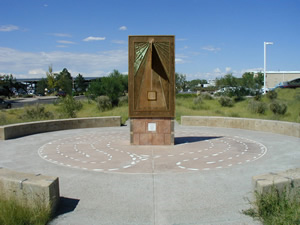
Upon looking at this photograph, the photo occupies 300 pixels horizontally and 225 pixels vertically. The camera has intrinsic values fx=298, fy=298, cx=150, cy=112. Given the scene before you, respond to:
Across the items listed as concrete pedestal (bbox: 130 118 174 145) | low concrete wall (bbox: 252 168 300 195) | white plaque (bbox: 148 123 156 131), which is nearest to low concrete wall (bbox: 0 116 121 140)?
concrete pedestal (bbox: 130 118 174 145)

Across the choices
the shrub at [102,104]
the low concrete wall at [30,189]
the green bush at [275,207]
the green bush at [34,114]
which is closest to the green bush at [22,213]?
the low concrete wall at [30,189]

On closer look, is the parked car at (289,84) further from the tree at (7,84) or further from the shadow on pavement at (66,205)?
the shadow on pavement at (66,205)

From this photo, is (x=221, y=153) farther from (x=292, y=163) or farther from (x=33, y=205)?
(x=33, y=205)

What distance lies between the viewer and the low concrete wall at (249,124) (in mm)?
14125

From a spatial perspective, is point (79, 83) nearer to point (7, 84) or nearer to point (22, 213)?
point (7, 84)

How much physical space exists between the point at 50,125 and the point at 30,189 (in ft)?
37.6

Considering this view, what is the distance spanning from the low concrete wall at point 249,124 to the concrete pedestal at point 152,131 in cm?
614

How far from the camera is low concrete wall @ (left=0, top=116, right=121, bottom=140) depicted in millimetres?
13883

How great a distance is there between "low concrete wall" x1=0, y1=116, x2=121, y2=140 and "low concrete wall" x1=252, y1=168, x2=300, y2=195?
464 inches

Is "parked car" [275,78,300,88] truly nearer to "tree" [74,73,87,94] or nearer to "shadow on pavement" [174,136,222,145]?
"tree" [74,73,87,94]

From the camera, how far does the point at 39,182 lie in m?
5.32

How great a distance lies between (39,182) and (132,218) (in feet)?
5.83

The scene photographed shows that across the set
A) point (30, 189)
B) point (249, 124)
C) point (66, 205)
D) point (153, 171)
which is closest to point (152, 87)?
point (153, 171)

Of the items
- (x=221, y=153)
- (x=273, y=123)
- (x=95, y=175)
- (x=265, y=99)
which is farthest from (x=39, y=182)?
(x=265, y=99)
